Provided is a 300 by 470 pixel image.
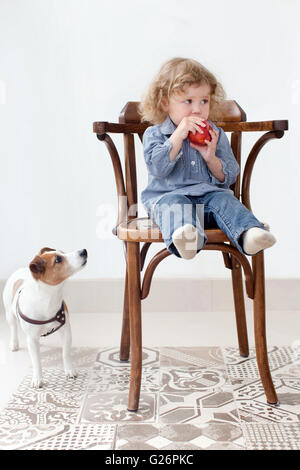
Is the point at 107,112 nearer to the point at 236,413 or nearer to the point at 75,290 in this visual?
the point at 75,290

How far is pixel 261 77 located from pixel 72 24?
77 cm

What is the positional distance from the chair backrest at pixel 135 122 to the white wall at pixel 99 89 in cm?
54

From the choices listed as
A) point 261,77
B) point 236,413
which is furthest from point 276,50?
point 236,413

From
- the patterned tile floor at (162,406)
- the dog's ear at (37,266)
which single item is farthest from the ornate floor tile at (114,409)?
the dog's ear at (37,266)

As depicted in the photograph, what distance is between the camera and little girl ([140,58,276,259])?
4.21 ft

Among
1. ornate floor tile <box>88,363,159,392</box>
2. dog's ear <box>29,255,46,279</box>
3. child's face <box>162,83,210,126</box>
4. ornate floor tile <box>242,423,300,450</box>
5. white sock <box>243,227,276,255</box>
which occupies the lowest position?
ornate floor tile <box>242,423,300,450</box>

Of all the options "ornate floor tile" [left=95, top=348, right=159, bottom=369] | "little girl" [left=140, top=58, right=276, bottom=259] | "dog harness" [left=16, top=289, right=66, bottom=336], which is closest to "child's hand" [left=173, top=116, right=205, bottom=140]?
"little girl" [left=140, top=58, right=276, bottom=259]

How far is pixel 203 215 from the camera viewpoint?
1.35 meters

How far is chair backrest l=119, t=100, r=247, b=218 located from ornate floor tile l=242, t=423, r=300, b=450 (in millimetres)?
676

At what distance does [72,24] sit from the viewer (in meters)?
2.14

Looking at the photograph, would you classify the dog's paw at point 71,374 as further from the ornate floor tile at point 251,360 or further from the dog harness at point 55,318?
the ornate floor tile at point 251,360

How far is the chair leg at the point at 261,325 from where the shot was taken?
4.39ft

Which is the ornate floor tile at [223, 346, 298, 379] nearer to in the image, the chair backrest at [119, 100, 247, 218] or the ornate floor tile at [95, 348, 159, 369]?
the ornate floor tile at [95, 348, 159, 369]

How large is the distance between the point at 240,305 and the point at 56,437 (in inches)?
28.3
